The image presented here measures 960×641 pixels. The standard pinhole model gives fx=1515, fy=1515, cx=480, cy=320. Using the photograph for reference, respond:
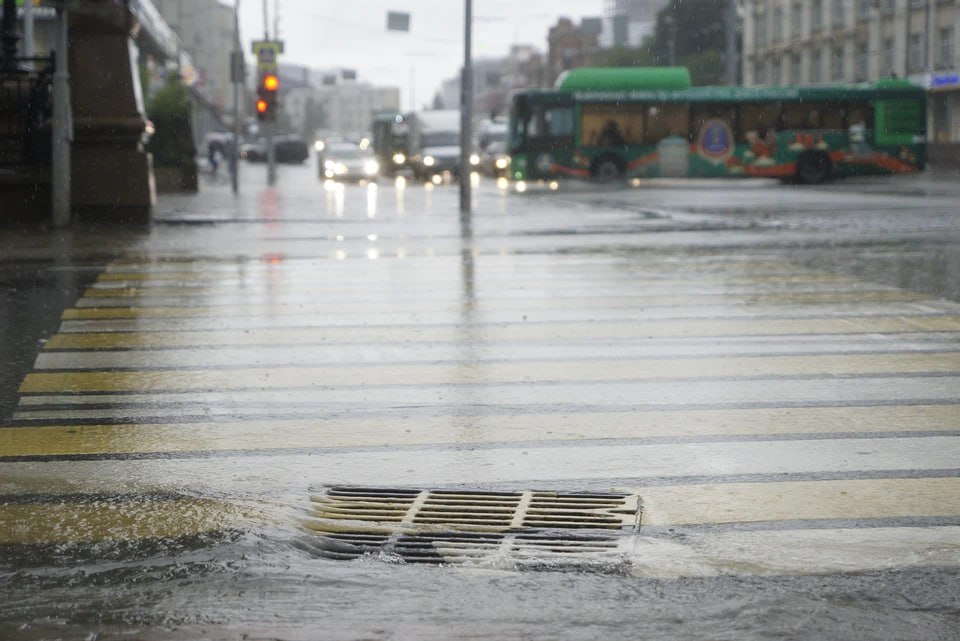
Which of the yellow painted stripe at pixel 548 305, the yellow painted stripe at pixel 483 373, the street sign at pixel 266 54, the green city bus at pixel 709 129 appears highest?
the street sign at pixel 266 54

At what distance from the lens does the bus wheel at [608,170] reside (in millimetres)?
45156

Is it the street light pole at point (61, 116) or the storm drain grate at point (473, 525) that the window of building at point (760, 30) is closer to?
the street light pole at point (61, 116)

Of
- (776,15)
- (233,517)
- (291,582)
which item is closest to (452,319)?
(233,517)

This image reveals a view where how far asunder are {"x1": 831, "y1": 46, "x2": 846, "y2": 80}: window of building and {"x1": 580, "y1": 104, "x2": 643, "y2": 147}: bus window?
2890 centimetres

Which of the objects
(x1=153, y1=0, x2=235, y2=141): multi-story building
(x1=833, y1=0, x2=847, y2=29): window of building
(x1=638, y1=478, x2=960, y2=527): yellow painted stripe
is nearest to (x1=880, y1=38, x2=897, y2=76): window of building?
(x1=833, y1=0, x2=847, y2=29): window of building

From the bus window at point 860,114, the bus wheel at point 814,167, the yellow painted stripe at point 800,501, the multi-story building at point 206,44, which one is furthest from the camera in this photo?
the multi-story building at point 206,44

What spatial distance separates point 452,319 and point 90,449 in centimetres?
456

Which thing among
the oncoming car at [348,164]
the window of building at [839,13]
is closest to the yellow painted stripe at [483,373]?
the oncoming car at [348,164]

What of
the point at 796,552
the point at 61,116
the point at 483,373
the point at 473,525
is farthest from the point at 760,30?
the point at 796,552

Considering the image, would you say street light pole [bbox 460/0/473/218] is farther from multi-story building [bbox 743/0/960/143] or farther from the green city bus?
multi-story building [bbox 743/0/960/143]

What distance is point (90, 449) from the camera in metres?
6.41

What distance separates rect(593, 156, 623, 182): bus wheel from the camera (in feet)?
148

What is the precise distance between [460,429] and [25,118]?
16.3 m

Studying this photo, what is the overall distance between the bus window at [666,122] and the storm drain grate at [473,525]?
1587 inches
